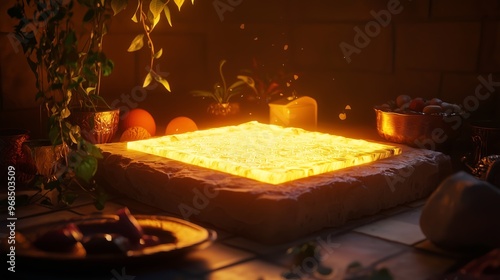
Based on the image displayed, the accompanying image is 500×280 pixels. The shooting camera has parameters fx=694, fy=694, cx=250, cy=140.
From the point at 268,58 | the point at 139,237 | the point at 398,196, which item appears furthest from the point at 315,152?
the point at 268,58

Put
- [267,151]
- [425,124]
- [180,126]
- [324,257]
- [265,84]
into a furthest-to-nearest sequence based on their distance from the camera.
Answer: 1. [265,84]
2. [180,126]
3. [425,124]
4. [267,151]
5. [324,257]

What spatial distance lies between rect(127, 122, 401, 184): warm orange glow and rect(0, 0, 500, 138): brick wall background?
2.35 feet

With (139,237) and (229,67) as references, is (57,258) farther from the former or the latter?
(229,67)

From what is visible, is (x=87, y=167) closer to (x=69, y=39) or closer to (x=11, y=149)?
(x=69, y=39)

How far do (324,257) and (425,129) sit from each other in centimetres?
105

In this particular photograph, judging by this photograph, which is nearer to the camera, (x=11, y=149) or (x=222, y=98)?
(x=11, y=149)

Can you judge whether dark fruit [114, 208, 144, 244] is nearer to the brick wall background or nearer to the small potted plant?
the small potted plant

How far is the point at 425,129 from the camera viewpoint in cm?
260

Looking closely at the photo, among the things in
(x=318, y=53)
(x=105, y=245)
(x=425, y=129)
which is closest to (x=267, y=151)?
(x=425, y=129)

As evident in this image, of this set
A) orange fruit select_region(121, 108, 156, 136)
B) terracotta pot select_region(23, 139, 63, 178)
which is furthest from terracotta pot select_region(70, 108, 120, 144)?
terracotta pot select_region(23, 139, 63, 178)

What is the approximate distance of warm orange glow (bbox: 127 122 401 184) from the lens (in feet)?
6.72

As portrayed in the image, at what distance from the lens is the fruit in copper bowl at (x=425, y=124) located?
2588 mm

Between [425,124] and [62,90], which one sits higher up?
[62,90]

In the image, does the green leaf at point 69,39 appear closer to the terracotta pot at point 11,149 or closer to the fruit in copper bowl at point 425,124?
the terracotta pot at point 11,149
